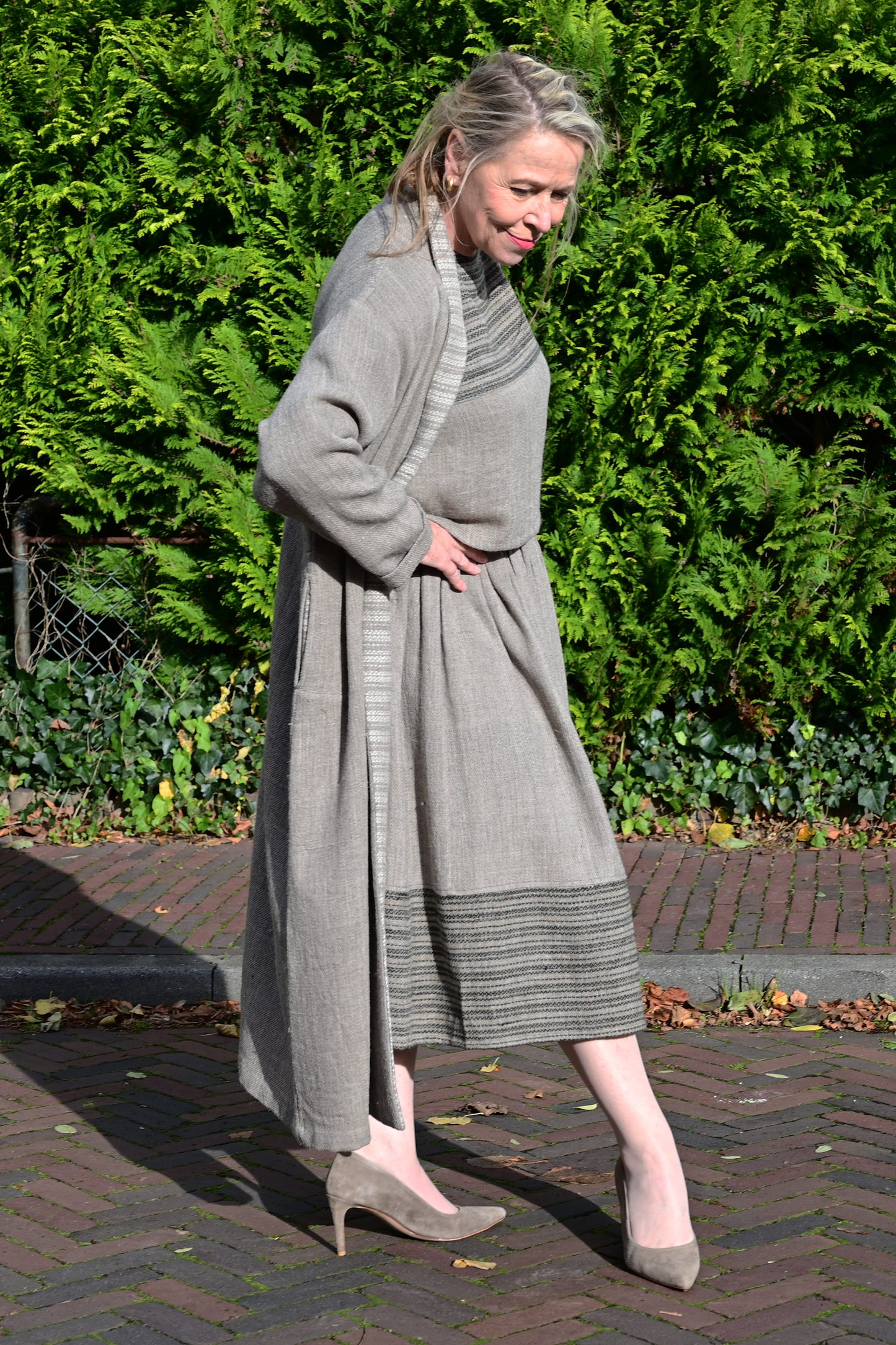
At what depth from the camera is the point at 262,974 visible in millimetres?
2879

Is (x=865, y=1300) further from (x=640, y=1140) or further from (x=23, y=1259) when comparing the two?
(x=23, y=1259)

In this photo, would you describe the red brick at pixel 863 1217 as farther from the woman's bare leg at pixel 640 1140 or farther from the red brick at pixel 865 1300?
the woman's bare leg at pixel 640 1140

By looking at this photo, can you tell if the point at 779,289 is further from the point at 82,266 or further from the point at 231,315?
the point at 82,266

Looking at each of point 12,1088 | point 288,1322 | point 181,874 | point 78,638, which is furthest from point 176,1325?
point 78,638

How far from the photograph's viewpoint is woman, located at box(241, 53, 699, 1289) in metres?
2.61

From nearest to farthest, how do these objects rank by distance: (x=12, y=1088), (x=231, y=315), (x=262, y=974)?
(x=262, y=974)
(x=12, y=1088)
(x=231, y=315)

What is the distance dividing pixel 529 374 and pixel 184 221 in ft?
14.2

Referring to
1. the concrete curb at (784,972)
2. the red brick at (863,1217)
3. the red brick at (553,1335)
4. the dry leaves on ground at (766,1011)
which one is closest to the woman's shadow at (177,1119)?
the red brick at (553,1335)

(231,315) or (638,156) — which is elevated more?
(638,156)

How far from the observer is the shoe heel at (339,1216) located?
292cm

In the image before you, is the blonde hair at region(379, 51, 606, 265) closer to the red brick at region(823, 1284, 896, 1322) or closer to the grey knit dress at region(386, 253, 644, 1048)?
the grey knit dress at region(386, 253, 644, 1048)

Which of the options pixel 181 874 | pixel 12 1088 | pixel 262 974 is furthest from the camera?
pixel 181 874

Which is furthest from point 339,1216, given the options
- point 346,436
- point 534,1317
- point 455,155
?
point 455,155

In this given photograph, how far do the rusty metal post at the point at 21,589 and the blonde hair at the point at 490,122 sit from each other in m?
4.66
